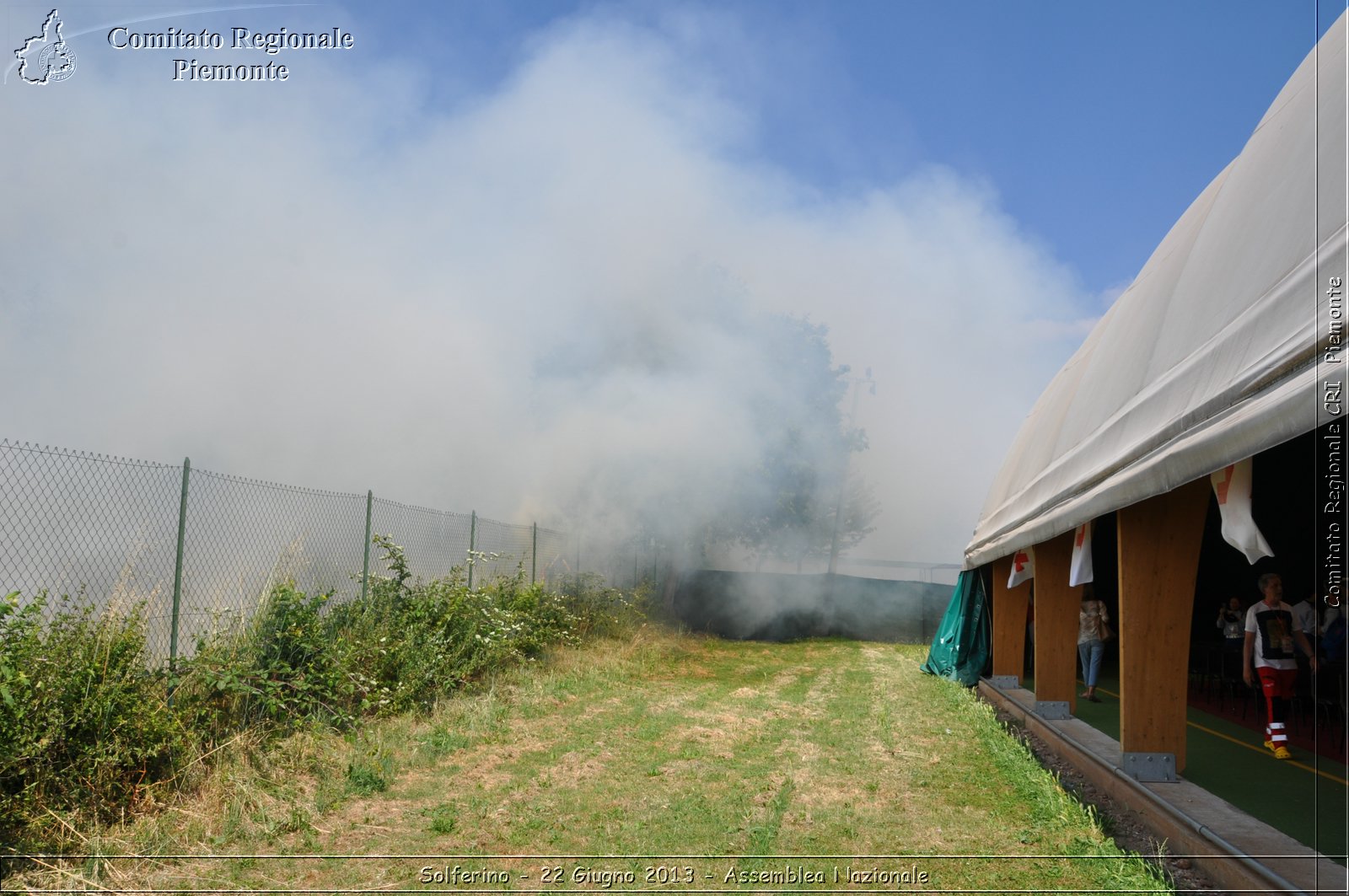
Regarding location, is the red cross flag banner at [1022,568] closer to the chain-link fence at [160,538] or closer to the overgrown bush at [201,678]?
the overgrown bush at [201,678]

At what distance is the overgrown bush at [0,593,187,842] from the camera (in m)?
4.34

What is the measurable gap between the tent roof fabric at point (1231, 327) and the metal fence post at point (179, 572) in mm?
5573

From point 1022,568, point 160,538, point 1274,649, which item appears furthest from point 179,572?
point 1022,568

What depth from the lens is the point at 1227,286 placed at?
12.9 ft

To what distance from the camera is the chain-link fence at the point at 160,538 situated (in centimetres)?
532

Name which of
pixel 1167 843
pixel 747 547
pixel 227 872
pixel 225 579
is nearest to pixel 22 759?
pixel 227 872

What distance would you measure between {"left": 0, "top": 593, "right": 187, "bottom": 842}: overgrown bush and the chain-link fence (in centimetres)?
29

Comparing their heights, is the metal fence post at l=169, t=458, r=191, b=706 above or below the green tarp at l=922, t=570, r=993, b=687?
above

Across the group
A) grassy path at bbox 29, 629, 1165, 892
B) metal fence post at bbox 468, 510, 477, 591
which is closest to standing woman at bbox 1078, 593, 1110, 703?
grassy path at bbox 29, 629, 1165, 892

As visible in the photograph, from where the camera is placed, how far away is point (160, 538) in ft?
19.9

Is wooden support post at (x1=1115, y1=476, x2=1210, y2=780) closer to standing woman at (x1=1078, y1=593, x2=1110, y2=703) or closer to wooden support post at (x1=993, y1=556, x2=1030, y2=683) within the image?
standing woman at (x1=1078, y1=593, x2=1110, y2=703)

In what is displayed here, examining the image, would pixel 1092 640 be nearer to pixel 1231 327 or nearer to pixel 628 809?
pixel 628 809

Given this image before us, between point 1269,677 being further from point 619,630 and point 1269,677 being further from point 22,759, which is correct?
point 619,630

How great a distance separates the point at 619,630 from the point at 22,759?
1070 centimetres
